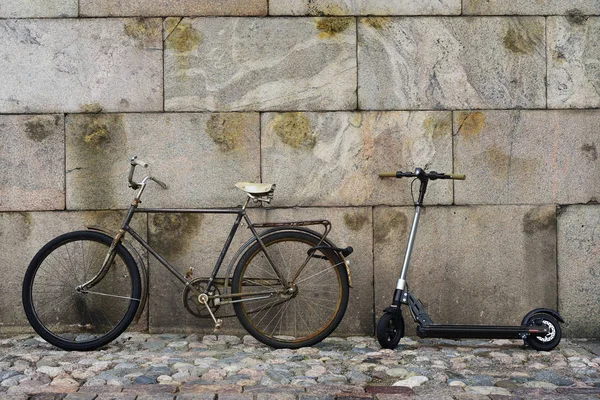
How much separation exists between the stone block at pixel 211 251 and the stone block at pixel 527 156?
3.11 ft

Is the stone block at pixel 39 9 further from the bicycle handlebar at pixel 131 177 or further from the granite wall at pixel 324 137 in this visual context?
the bicycle handlebar at pixel 131 177

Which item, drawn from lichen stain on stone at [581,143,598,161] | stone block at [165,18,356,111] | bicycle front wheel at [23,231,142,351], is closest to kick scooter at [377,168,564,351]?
stone block at [165,18,356,111]

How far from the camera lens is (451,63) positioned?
6430mm

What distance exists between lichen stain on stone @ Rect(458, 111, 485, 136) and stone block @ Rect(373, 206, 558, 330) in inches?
24.5

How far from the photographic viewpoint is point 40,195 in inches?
250

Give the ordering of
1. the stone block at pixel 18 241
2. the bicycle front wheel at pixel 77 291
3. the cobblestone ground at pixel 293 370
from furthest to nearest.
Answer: the stone block at pixel 18 241 < the bicycle front wheel at pixel 77 291 < the cobblestone ground at pixel 293 370

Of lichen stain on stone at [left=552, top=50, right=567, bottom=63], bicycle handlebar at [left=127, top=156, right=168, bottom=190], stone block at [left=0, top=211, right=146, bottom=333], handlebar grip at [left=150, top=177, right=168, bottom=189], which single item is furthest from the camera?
lichen stain on stone at [left=552, top=50, right=567, bottom=63]

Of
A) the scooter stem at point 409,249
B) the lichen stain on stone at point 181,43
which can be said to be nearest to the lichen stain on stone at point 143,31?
the lichen stain on stone at point 181,43

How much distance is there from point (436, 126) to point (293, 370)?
2.40 m

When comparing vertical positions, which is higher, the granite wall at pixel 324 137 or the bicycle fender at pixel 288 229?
the granite wall at pixel 324 137

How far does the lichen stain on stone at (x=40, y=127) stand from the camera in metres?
6.34

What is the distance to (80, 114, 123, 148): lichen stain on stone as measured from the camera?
6.34 meters

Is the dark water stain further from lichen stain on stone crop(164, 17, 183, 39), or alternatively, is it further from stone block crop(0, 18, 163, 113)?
lichen stain on stone crop(164, 17, 183, 39)

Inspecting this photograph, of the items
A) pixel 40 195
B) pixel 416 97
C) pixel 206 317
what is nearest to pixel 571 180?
pixel 416 97
